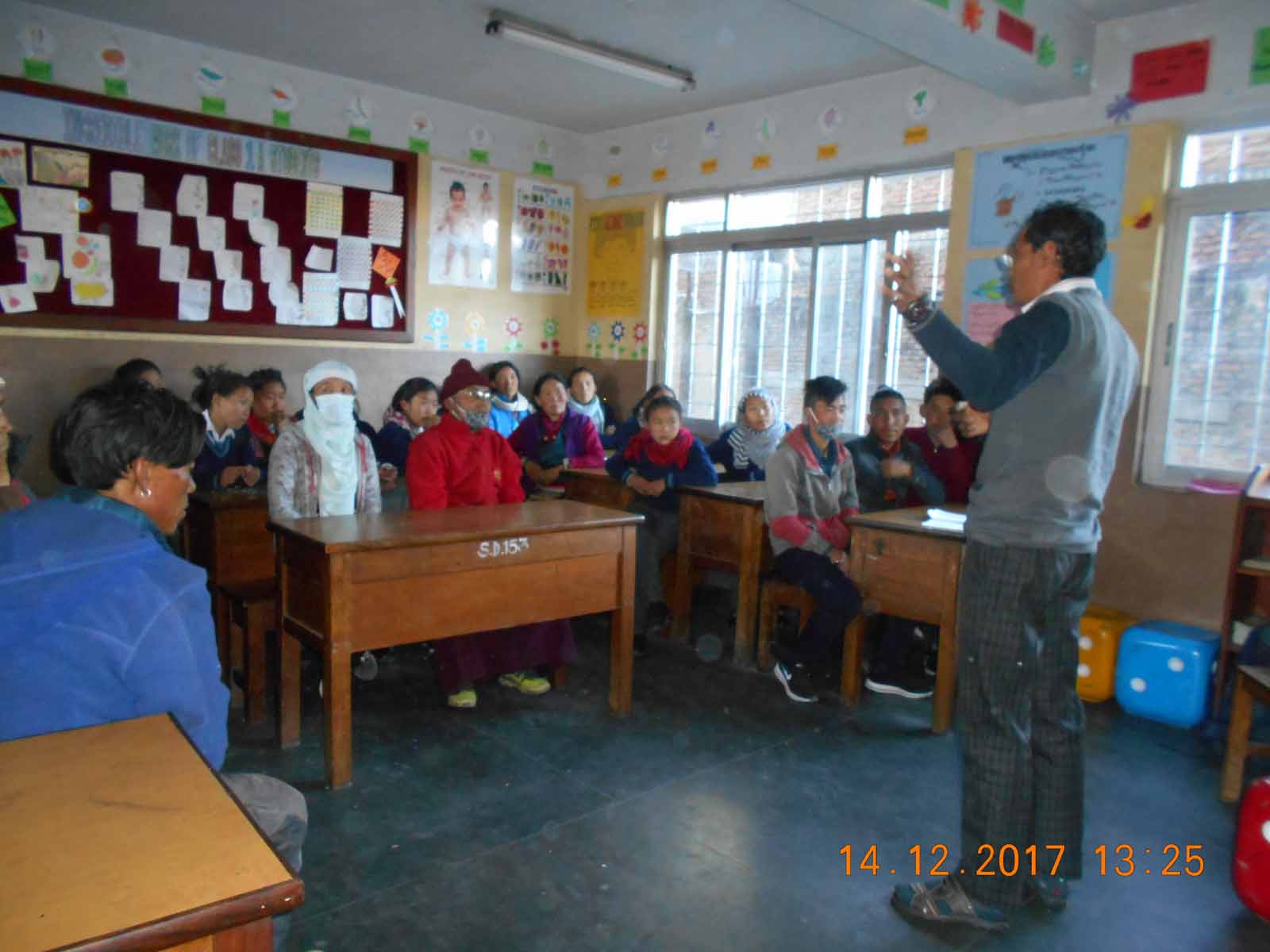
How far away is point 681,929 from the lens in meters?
2.11

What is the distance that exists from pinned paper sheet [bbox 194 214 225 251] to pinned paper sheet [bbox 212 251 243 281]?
36mm

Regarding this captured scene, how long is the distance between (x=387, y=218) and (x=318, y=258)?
A: 1.73ft

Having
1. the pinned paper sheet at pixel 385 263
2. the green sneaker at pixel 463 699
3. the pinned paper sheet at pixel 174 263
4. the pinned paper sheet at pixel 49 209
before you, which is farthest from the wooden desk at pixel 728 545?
the pinned paper sheet at pixel 49 209

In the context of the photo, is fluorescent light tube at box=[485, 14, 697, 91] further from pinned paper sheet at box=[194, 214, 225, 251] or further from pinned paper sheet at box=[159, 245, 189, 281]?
pinned paper sheet at box=[159, 245, 189, 281]

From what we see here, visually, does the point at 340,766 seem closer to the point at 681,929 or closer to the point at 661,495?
the point at 681,929

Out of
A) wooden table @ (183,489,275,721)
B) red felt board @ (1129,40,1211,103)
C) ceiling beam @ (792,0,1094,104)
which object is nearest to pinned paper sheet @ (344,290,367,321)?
wooden table @ (183,489,275,721)

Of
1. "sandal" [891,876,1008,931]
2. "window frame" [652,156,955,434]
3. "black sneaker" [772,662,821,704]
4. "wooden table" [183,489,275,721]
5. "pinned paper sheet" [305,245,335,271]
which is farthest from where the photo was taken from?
"pinned paper sheet" [305,245,335,271]

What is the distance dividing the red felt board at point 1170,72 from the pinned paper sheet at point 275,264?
4501mm

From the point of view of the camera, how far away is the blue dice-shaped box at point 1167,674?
11.5 ft

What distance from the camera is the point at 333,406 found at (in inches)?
134

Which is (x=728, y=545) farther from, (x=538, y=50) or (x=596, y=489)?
(x=538, y=50)

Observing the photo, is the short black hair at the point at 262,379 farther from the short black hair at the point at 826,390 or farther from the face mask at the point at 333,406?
the short black hair at the point at 826,390

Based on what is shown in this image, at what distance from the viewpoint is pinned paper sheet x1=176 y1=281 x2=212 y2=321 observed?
507cm

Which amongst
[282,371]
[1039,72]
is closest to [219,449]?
[282,371]
